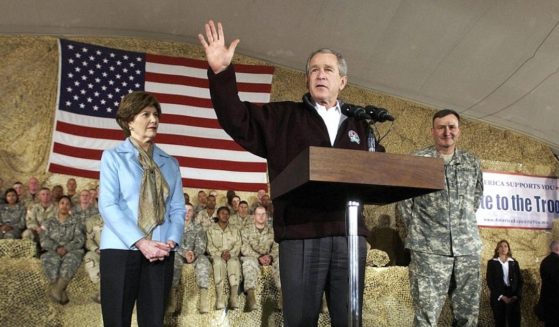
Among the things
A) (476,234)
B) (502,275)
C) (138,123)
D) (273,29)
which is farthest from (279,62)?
(138,123)

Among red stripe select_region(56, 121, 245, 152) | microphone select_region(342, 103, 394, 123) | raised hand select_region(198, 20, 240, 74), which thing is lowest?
microphone select_region(342, 103, 394, 123)

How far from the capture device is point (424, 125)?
8.62m

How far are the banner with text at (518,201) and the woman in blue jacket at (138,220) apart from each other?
6553 millimetres

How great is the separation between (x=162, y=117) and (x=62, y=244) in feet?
8.07

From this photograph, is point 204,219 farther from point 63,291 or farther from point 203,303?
point 63,291

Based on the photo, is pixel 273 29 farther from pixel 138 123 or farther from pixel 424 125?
pixel 138 123

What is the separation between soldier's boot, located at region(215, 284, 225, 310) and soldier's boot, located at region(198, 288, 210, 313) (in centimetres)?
12

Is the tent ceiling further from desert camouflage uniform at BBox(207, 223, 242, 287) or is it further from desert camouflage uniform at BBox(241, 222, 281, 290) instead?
desert camouflage uniform at BBox(207, 223, 242, 287)

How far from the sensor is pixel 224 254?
5.07 meters

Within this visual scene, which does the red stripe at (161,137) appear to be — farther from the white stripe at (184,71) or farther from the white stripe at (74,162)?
the white stripe at (184,71)

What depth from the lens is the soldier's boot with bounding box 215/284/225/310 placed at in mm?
4434

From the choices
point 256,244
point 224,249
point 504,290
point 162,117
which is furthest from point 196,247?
point 504,290

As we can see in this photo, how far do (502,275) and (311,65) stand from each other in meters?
Result: 4.43

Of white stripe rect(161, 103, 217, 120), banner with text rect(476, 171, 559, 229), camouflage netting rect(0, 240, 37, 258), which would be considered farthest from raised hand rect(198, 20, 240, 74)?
banner with text rect(476, 171, 559, 229)
